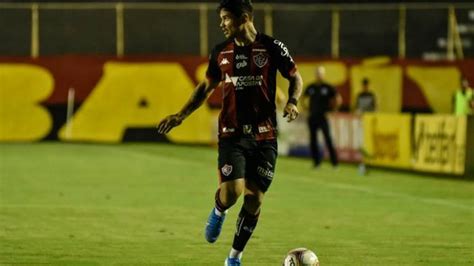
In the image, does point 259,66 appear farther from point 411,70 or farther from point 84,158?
point 411,70

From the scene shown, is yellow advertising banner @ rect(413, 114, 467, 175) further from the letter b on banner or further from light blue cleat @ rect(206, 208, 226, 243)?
the letter b on banner

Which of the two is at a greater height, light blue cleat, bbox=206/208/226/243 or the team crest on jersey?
the team crest on jersey

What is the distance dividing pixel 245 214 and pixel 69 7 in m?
27.8

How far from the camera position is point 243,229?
1084cm

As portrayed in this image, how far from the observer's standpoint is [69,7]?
37812mm

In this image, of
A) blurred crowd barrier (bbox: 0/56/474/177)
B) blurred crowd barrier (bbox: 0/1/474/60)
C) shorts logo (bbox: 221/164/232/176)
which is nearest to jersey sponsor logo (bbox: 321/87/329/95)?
blurred crowd barrier (bbox: 0/56/474/177)

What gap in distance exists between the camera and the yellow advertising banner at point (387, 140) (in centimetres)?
2588

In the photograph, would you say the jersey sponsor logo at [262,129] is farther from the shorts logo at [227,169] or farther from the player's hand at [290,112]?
the shorts logo at [227,169]

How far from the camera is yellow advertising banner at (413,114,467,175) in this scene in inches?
924

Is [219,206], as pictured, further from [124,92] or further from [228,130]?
[124,92]

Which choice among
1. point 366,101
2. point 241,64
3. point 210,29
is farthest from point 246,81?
point 210,29

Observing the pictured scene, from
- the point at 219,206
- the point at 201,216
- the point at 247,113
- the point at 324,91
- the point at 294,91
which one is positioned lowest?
the point at 201,216

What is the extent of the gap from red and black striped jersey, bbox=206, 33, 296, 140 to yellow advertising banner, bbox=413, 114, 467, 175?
13.0 metres

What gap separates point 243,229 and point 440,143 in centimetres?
1392
